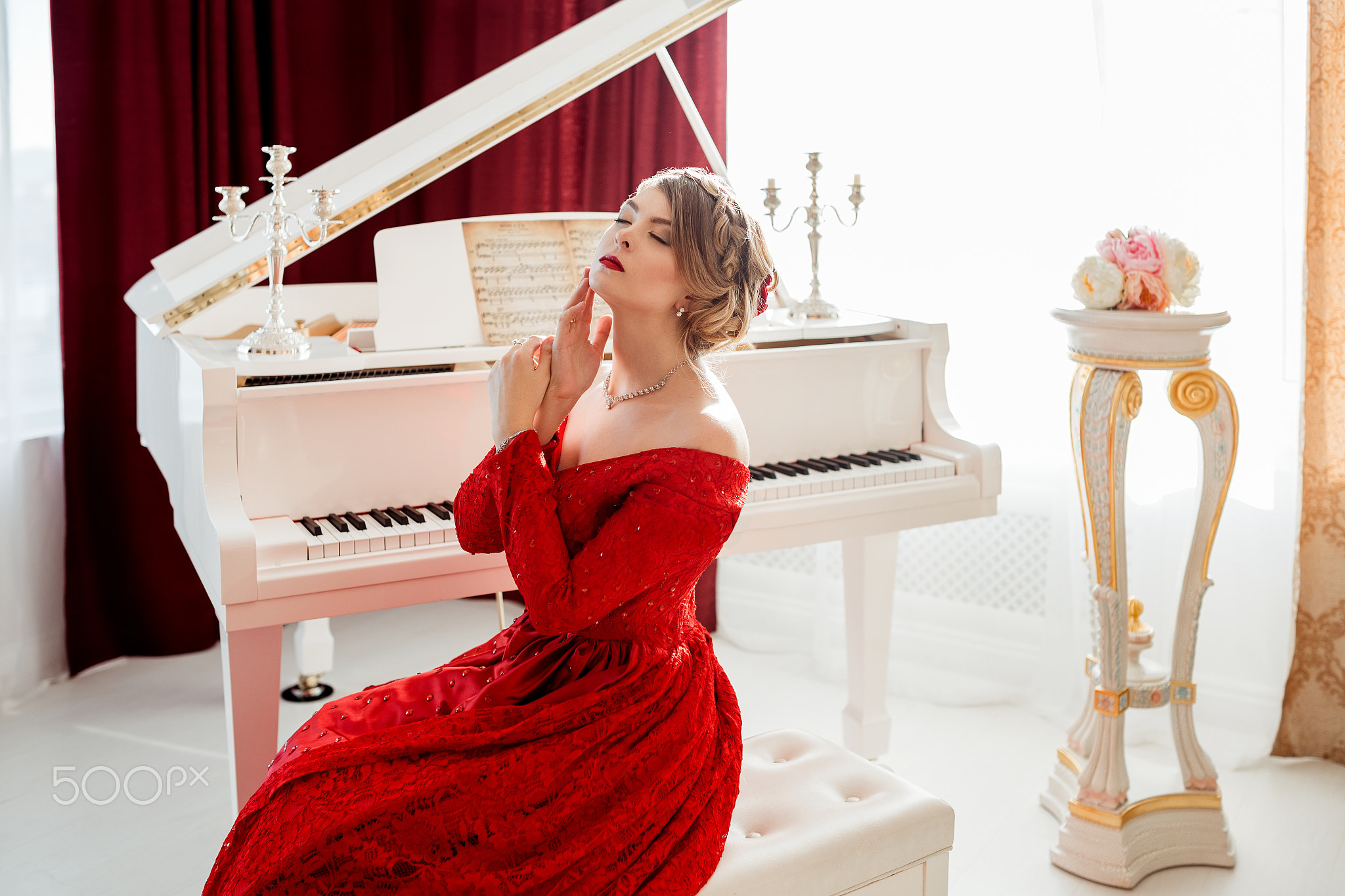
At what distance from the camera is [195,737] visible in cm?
327

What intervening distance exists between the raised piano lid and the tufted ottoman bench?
1.34 meters

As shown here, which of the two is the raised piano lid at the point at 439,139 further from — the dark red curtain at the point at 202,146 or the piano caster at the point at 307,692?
the piano caster at the point at 307,692

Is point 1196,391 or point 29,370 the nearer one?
point 1196,391

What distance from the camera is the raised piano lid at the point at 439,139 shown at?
2.40 m

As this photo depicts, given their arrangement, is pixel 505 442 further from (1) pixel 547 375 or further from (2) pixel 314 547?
(2) pixel 314 547

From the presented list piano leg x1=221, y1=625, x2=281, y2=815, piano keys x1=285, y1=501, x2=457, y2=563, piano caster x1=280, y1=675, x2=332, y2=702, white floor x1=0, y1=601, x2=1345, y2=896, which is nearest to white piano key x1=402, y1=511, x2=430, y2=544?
piano keys x1=285, y1=501, x2=457, y2=563

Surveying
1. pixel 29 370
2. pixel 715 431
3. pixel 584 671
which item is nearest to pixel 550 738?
pixel 584 671

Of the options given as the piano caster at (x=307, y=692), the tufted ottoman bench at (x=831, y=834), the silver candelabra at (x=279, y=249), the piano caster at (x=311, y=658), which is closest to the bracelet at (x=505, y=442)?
the tufted ottoman bench at (x=831, y=834)

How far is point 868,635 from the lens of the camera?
3.03m

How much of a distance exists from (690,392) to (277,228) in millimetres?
1045

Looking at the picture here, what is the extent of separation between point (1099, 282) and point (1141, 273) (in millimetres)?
82

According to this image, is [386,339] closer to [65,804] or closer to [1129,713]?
[65,804]

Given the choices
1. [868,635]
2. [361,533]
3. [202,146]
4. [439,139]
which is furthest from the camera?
[202,146]

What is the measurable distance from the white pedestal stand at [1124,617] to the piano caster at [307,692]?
2068mm
